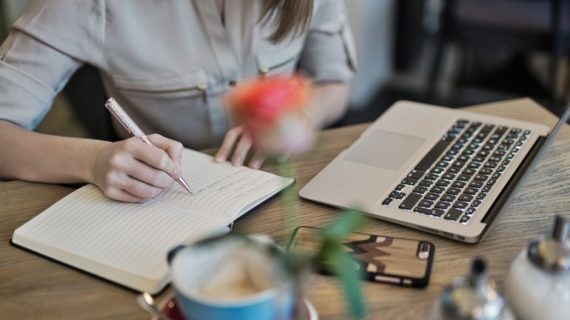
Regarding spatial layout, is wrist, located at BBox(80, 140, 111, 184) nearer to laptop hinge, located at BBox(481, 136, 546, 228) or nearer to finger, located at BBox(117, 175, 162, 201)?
finger, located at BBox(117, 175, 162, 201)

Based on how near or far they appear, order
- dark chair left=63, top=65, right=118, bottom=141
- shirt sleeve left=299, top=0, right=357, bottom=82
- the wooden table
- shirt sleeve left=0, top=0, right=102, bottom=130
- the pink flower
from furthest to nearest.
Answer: dark chair left=63, top=65, right=118, bottom=141, shirt sleeve left=299, top=0, right=357, bottom=82, shirt sleeve left=0, top=0, right=102, bottom=130, the wooden table, the pink flower

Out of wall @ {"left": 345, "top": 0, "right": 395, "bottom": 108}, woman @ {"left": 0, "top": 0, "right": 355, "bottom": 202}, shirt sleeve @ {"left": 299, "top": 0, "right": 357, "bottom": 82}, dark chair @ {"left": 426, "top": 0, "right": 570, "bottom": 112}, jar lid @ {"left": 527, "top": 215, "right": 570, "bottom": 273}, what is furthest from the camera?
wall @ {"left": 345, "top": 0, "right": 395, "bottom": 108}

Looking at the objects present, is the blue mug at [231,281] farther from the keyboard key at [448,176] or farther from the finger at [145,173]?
the keyboard key at [448,176]

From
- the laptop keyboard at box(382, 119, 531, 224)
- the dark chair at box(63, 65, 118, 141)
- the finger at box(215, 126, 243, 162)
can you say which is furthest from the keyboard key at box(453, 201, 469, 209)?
the dark chair at box(63, 65, 118, 141)

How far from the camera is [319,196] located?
0.90 m

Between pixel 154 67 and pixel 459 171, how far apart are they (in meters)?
0.51

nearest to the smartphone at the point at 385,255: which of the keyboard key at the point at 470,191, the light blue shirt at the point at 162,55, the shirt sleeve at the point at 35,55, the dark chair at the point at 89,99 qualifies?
the keyboard key at the point at 470,191

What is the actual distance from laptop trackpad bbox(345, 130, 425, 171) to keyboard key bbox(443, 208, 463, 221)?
5.0 inches

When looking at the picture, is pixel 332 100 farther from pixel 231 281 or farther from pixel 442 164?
pixel 231 281

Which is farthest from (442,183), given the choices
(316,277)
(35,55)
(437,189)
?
(35,55)

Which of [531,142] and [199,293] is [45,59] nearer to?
[199,293]

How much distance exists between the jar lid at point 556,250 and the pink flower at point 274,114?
248 millimetres

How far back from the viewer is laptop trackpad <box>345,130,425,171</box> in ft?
3.18

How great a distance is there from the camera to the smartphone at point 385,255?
735mm
